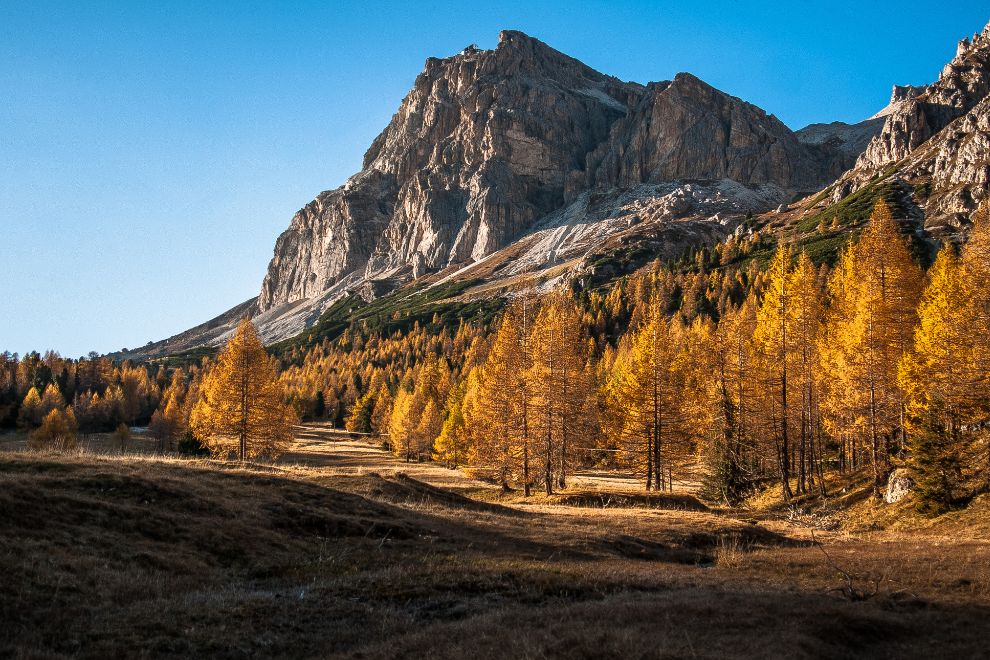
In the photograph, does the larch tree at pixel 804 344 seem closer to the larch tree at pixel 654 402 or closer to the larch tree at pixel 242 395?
the larch tree at pixel 654 402

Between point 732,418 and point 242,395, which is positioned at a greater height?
point 242,395

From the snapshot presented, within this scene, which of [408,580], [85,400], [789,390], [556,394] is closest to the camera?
[408,580]

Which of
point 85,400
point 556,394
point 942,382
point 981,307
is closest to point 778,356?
point 942,382

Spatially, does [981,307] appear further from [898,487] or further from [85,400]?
[85,400]

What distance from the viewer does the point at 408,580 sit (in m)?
13.8

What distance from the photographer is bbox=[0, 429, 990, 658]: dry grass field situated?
31.1ft

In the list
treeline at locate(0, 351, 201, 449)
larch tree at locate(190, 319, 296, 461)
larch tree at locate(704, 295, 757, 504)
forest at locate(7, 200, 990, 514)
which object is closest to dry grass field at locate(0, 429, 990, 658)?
forest at locate(7, 200, 990, 514)

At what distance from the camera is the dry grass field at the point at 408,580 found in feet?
31.1

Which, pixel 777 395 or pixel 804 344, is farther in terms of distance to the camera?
pixel 777 395

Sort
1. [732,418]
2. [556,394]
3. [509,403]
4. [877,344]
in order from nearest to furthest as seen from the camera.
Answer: [877,344], [732,418], [556,394], [509,403]

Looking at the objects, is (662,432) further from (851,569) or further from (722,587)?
(722,587)

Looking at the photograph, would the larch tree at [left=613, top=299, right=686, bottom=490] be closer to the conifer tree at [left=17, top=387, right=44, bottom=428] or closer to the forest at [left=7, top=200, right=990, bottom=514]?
the forest at [left=7, top=200, right=990, bottom=514]

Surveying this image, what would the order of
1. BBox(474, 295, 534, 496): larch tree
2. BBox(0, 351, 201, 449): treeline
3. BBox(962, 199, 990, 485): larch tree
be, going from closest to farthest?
BBox(962, 199, 990, 485): larch tree, BBox(474, 295, 534, 496): larch tree, BBox(0, 351, 201, 449): treeline

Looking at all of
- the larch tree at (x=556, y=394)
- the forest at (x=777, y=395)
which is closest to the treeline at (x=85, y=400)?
the forest at (x=777, y=395)
